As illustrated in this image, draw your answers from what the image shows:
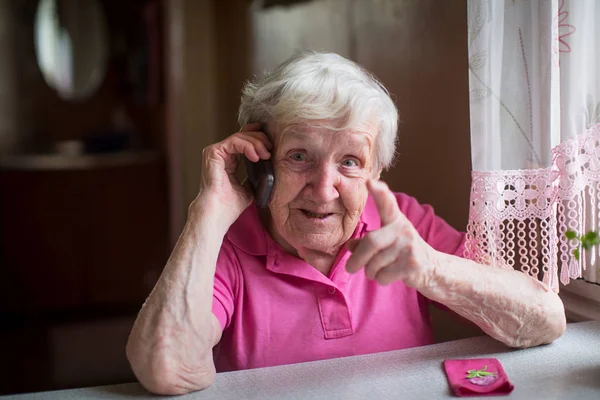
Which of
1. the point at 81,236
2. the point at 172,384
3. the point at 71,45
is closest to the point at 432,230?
the point at 172,384

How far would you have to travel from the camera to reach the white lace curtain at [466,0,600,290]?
4.18 ft

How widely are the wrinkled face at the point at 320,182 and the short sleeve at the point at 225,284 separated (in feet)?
0.45

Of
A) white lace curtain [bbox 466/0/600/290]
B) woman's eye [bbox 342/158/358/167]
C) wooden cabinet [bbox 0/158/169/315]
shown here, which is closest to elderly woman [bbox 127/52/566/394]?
woman's eye [bbox 342/158/358/167]

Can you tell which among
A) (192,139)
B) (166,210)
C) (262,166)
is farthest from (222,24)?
(262,166)

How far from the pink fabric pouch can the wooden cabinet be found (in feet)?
10.9

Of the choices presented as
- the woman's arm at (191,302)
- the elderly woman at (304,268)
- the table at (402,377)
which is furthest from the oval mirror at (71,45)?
the table at (402,377)

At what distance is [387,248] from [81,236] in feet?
11.3

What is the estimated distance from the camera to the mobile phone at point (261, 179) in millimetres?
1419

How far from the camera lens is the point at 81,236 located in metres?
4.17

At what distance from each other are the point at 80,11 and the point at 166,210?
147 cm

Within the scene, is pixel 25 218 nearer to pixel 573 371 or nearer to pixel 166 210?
pixel 166 210

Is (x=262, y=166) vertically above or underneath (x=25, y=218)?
above

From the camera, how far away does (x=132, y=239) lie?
Answer: 4.27m

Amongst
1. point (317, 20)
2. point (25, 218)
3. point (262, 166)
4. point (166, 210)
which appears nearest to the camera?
point (262, 166)
